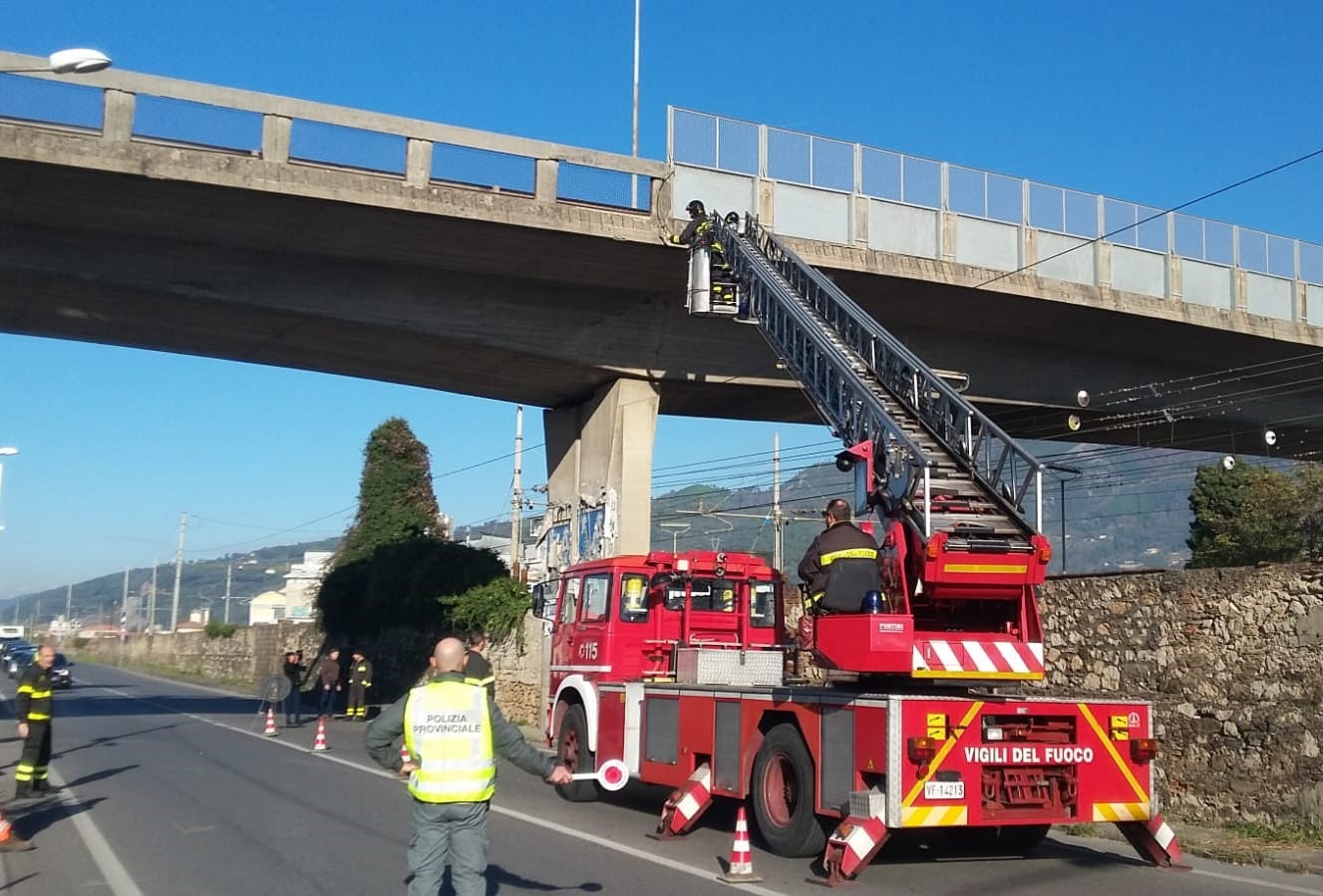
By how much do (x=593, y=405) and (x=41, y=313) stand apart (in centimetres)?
973

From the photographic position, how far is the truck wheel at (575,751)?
14.4 m

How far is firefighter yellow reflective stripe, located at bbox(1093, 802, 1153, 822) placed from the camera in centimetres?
1007

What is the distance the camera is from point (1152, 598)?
47.8 ft

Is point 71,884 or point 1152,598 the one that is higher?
point 1152,598

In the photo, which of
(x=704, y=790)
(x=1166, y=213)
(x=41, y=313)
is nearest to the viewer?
(x=704, y=790)

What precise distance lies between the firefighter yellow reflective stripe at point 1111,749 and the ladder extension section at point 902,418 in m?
1.40

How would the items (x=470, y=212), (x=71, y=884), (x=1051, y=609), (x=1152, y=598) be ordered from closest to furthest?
1. (x=71, y=884)
2. (x=1152, y=598)
3. (x=1051, y=609)
4. (x=470, y=212)

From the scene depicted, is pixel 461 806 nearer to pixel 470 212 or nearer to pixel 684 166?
pixel 470 212

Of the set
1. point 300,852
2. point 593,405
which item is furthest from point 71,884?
point 593,405

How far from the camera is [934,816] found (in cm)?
945

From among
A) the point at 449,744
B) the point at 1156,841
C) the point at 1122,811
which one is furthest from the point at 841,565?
the point at 449,744

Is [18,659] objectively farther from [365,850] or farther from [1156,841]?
[1156,841]

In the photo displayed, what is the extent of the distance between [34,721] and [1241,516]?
3062cm

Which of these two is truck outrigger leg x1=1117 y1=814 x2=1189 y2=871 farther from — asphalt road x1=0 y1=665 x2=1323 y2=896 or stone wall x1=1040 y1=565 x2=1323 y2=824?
stone wall x1=1040 y1=565 x2=1323 y2=824
